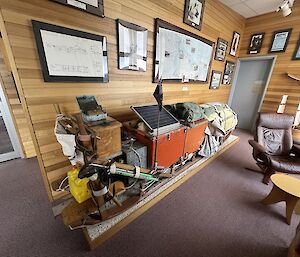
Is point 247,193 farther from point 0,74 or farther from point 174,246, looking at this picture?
point 0,74

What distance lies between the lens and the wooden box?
1.18 meters

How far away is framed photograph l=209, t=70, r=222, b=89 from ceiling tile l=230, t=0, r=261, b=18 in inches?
55.1

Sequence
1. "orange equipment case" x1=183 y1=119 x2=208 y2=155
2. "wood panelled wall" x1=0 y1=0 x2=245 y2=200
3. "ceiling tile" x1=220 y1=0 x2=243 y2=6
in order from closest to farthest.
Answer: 1. "wood panelled wall" x1=0 y1=0 x2=245 y2=200
2. "orange equipment case" x1=183 y1=119 x2=208 y2=155
3. "ceiling tile" x1=220 y1=0 x2=243 y2=6

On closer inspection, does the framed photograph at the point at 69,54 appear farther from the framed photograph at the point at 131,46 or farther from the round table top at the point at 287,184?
the round table top at the point at 287,184

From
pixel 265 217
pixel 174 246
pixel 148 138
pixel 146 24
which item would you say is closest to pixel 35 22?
pixel 146 24

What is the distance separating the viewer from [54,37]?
4.25 feet

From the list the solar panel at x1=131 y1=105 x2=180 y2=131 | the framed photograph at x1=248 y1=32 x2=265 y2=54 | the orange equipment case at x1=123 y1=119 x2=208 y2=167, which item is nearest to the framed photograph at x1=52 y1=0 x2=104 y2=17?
the solar panel at x1=131 y1=105 x2=180 y2=131

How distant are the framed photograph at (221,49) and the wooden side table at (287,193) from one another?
114 inches

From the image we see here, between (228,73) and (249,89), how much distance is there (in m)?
0.89

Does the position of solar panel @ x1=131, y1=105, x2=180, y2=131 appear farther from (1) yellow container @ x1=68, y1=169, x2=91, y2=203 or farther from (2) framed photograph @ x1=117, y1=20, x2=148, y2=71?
(1) yellow container @ x1=68, y1=169, x2=91, y2=203

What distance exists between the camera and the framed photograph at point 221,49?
3307mm

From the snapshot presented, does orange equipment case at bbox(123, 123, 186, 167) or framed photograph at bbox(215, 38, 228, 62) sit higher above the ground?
framed photograph at bbox(215, 38, 228, 62)

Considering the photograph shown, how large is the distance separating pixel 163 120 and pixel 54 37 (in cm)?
136

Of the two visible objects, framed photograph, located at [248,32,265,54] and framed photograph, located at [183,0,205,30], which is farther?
framed photograph, located at [248,32,265,54]
